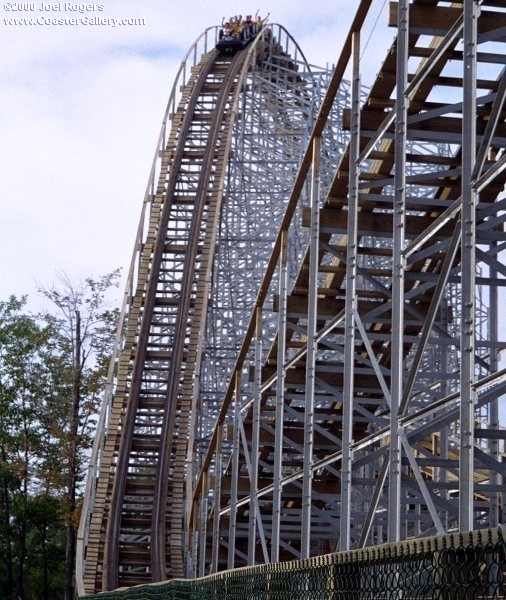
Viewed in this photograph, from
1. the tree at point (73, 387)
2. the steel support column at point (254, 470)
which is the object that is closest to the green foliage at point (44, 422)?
the tree at point (73, 387)

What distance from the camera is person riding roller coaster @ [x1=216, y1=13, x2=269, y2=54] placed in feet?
107

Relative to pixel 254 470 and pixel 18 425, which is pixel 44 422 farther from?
pixel 254 470

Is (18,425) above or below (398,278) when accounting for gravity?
above

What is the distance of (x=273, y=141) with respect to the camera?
91.2ft

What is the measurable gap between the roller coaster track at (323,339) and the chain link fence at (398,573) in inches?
63.1

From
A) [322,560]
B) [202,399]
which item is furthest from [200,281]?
[322,560]

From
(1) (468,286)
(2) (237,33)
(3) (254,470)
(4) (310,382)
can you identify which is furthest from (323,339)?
(2) (237,33)

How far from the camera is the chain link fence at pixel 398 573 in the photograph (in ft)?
10.4

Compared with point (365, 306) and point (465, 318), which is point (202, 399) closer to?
point (365, 306)

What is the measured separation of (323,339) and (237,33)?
21846 mm

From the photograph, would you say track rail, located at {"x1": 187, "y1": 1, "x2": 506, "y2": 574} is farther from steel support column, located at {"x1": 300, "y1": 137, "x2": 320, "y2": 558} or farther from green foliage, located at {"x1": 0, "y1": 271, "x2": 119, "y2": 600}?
green foliage, located at {"x1": 0, "y1": 271, "x2": 119, "y2": 600}

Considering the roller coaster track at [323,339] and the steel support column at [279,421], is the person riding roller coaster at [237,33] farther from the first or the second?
the steel support column at [279,421]

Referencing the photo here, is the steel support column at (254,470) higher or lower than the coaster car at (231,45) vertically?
lower

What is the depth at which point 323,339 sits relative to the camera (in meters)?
14.6
